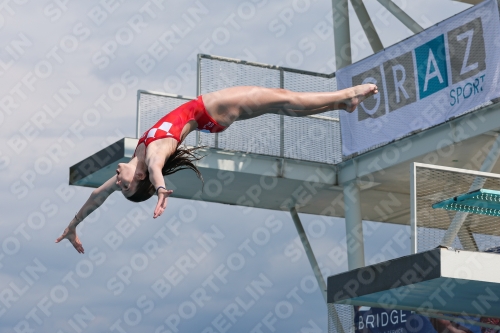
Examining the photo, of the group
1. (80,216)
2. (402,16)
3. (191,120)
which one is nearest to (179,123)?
(191,120)

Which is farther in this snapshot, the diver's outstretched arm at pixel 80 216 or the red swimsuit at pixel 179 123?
the diver's outstretched arm at pixel 80 216

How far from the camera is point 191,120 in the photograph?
392 inches

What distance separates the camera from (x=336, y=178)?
60.2ft

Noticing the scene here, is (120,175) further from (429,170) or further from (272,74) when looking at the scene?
(272,74)

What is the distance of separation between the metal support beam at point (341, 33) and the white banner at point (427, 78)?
1.72 ft

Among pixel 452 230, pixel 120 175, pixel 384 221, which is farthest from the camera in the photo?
pixel 384 221

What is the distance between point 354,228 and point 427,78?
3.12 m

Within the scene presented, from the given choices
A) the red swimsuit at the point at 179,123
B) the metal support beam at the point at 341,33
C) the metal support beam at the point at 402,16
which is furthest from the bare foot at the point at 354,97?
the metal support beam at the point at 341,33

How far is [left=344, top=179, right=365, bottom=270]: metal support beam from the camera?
18016 mm

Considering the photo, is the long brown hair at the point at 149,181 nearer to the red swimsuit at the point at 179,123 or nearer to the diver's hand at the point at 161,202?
the red swimsuit at the point at 179,123

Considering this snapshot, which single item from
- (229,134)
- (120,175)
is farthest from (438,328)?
(120,175)

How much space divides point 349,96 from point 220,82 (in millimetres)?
7439

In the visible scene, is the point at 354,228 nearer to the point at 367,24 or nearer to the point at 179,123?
the point at 367,24

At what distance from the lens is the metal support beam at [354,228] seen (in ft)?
59.1
